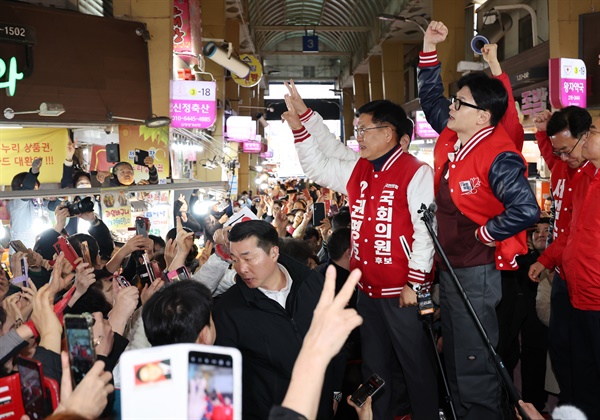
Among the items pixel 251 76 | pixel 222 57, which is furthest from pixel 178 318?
pixel 251 76

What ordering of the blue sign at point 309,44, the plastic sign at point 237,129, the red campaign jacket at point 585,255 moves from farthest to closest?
1. the blue sign at point 309,44
2. the plastic sign at point 237,129
3. the red campaign jacket at point 585,255

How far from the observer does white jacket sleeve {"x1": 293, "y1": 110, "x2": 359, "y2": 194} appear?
4188 millimetres

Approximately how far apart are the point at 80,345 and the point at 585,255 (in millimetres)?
2902

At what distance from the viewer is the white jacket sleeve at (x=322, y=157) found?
4.19 metres

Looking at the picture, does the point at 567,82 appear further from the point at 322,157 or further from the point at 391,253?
the point at 391,253

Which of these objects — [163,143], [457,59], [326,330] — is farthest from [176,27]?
[326,330]

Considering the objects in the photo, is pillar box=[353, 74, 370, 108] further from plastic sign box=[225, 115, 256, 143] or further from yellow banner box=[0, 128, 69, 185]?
yellow banner box=[0, 128, 69, 185]

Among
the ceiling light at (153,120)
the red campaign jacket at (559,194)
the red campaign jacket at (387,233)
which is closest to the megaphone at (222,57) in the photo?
the ceiling light at (153,120)

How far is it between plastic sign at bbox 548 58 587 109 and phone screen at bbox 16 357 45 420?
8628 millimetres

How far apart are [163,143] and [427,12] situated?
1376 cm

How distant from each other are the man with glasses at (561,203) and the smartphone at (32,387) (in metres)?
3.15

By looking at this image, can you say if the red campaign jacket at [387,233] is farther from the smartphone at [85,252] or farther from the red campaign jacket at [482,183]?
the smartphone at [85,252]

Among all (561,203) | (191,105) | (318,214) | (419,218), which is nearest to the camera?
(419,218)

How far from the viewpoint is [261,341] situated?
3.02m
